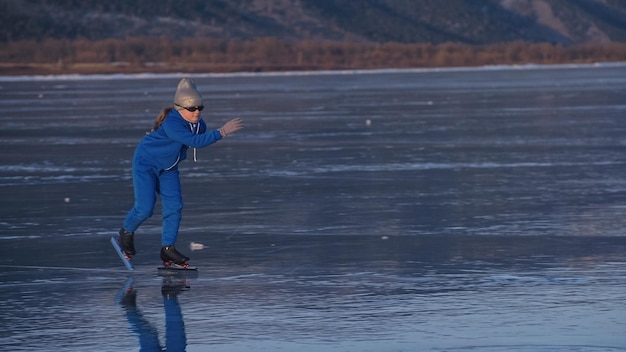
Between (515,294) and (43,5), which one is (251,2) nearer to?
(43,5)

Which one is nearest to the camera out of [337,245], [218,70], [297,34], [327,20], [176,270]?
[176,270]

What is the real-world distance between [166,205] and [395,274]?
166 centimetres

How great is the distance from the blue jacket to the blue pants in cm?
6

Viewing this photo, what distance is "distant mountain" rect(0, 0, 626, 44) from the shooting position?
133 metres

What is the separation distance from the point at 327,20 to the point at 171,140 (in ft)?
469

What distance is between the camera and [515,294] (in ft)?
27.3

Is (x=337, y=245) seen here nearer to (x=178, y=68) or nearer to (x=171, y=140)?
(x=171, y=140)

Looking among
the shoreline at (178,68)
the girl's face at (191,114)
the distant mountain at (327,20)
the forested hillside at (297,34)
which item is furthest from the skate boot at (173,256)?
the distant mountain at (327,20)

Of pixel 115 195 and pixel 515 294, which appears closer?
pixel 515 294

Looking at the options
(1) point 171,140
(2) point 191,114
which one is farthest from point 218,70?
(2) point 191,114

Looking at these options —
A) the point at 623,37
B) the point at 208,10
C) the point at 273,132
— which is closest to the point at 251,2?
the point at 208,10

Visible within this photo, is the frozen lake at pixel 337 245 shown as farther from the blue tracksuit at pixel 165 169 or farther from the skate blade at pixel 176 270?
the blue tracksuit at pixel 165 169

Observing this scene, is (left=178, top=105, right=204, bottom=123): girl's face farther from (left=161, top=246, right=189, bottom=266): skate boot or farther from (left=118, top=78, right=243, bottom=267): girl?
(left=161, top=246, right=189, bottom=266): skate boot

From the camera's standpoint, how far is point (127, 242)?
973 cm
